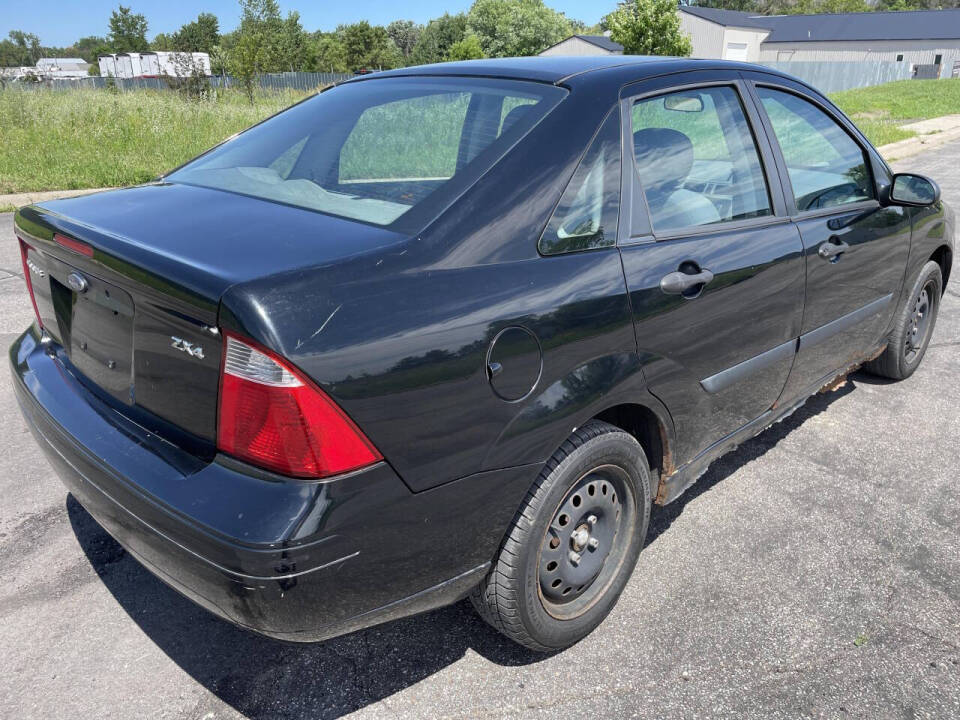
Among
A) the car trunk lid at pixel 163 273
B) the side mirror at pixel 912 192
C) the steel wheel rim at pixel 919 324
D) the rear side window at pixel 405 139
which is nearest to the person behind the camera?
the car trunk lid at pixel 163 273

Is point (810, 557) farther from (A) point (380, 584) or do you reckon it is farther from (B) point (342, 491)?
(B) point (342, 491)

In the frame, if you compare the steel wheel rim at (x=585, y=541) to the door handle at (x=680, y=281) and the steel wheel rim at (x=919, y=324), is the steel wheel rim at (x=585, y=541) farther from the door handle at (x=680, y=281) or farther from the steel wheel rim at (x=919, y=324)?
the steel wheel rim at (x=919, y=324)

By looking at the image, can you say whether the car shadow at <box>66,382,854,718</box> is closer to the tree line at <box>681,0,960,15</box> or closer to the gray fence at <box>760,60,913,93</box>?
the gray fence at <box>760,60,913,93</box>

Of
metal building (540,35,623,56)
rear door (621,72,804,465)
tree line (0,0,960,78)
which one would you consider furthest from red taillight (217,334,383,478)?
metal building (540,35,623,56)

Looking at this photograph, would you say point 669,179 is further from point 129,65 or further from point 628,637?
point 129,65

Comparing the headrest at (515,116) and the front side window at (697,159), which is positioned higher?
the headrest at (515,116)

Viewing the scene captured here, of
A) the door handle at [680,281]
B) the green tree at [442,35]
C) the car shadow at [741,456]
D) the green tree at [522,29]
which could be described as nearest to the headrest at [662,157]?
the door handle at [680,281]

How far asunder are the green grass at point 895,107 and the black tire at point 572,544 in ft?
51.8

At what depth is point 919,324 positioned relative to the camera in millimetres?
4605

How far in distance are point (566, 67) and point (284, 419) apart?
1.64m

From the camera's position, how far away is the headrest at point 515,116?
92.9 inches

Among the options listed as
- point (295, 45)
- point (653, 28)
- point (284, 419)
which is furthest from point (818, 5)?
point (284, 419)

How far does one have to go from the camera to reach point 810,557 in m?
3.02

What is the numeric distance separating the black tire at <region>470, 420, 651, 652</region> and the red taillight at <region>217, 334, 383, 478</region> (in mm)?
604
